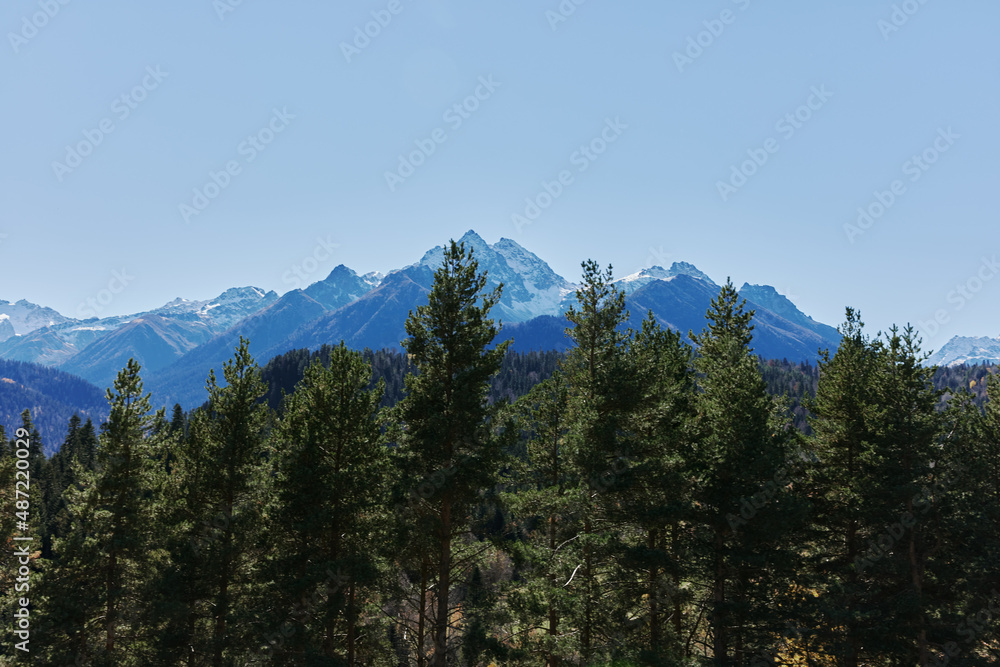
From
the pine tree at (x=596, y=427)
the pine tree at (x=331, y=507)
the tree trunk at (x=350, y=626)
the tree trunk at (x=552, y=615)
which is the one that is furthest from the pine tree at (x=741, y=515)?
the tree trunk at (x=350, y=626)

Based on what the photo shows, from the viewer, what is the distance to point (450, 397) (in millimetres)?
19047

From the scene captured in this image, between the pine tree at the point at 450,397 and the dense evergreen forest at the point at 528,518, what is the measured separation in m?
→ 0.10

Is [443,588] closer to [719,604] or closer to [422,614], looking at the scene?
[422,614]

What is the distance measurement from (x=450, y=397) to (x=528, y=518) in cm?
609

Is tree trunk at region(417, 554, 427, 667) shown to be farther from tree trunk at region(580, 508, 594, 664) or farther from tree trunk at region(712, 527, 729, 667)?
tree trunk at region(712, 527, 729, 667)

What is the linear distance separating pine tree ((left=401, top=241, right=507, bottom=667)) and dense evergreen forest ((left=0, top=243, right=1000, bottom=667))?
0.34 ft

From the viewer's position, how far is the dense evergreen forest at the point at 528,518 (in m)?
19.3

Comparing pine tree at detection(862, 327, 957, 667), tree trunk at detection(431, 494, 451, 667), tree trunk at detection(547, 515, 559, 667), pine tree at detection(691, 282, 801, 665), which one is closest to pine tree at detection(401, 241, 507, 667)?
tree trunk at detection(431, 494, 451, 667)

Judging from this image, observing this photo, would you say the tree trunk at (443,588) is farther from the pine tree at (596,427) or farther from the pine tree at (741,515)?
the pine tree at (741,515)

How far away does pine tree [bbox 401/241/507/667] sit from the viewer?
18.8 meters

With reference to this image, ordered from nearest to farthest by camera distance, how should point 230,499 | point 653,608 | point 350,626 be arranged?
point 350,626, point 653,608, point 230,499

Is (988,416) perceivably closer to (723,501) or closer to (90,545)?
(723,501)

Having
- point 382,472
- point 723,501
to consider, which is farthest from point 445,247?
point 723,501

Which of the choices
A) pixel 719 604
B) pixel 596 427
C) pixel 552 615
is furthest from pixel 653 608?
pixel 596 427
